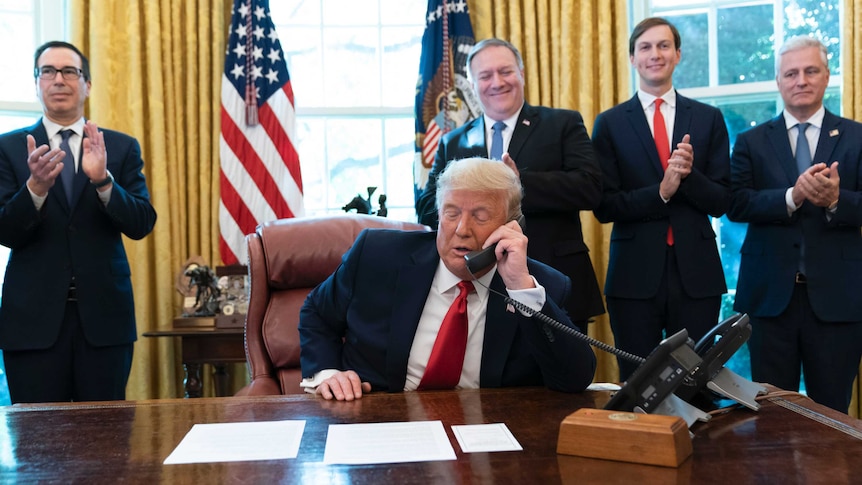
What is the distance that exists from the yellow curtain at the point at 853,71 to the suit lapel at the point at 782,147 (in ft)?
3.44

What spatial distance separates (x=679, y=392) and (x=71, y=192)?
98.2 inches

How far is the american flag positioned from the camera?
4355 millimetres

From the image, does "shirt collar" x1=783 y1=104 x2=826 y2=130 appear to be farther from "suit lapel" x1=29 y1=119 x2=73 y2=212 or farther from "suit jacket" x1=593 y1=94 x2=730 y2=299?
"suit lapel" x1=29 y1=119 x2=73 y2=212

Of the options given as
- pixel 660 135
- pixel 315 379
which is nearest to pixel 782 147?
pixel 660 135

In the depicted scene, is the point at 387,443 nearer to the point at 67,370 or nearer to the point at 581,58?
the point at 67,370

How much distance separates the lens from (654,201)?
3.20 m

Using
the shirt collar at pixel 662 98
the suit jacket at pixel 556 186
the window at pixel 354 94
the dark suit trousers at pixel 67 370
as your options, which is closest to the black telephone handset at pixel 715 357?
the suit jacket at pixel 556 186

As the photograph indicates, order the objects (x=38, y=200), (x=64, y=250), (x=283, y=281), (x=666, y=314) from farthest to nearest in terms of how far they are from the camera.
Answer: (x=666, y=314) → (x=64, y=250) → (x=38, y=200) → (x=283, y=281)

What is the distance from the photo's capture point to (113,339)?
10.0 ft

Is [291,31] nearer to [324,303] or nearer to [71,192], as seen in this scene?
[71,192]

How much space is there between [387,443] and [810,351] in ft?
8.32

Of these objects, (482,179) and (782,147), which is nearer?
(482,179)

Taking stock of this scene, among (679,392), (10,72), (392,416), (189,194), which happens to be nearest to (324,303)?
(392,416)

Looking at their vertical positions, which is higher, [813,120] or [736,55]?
[736,55]
